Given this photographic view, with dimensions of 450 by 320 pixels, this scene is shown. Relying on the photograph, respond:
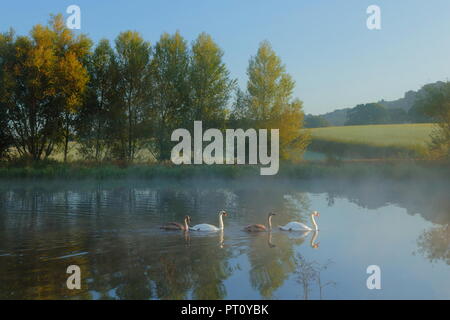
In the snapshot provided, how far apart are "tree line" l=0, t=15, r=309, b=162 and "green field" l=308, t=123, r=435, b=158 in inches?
439

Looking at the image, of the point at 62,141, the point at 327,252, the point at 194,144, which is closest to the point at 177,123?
the point at 194,144

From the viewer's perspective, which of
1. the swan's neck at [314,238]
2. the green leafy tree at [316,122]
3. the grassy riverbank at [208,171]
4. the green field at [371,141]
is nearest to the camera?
the swan's neck at [314,238]

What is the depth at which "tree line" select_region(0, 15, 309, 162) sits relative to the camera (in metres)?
41.1

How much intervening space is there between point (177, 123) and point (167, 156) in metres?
3.26

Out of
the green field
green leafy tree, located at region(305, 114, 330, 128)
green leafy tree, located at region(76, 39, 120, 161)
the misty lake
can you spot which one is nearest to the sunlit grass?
the green field

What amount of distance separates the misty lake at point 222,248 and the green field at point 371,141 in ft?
93.6

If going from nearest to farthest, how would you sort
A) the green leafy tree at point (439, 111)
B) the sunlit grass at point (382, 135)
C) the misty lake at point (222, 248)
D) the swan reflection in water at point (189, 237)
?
the misty lake at point (222, 248)
the swan reflection in water at point (189, 237)
the green leafy tree at point (439, 111)
the sunlit grass at point (382, 135)

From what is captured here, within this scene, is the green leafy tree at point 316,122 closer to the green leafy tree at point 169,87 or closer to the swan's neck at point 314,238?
the green leafy tree at point 169,87

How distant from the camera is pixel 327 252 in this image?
1351 centimetres

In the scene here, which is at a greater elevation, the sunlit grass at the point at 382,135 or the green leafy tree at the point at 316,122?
the green leafy tree at the point at 316,122

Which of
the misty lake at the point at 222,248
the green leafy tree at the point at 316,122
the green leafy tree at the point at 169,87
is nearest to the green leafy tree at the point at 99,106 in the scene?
the green leafy tree at the point at 169,87

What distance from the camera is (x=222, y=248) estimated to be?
13891 millimetres

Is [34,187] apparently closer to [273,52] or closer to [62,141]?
[62,141]

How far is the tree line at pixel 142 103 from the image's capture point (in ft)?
135
